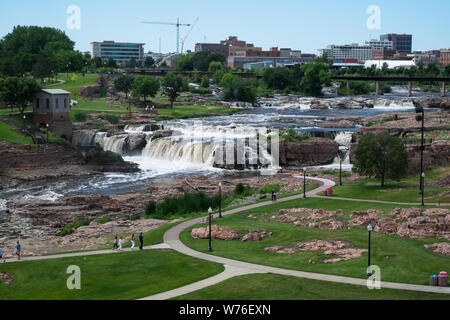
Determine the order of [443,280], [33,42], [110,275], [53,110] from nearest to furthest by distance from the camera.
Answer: [443,280]
[110,275]
[53,110]
[33,42]

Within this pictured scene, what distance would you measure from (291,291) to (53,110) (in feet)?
221

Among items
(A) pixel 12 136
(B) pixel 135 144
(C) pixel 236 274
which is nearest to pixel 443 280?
(C) pixel 236 274

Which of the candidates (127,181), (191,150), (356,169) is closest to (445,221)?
(356,169)

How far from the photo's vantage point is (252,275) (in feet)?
103

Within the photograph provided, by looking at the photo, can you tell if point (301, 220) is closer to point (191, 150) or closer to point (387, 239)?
point (387, 239)

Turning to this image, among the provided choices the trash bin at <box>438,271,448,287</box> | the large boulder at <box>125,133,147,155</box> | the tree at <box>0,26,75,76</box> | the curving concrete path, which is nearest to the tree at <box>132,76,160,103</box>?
the tree at <box>0,26,75,76</box>

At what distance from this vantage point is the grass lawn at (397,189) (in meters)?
49.2

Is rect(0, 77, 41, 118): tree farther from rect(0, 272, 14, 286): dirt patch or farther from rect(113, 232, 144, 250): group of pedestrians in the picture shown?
rect(0, 272, 14, 286): dirt patch

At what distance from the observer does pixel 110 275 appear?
33219mm

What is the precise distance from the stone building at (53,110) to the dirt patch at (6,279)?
184ft

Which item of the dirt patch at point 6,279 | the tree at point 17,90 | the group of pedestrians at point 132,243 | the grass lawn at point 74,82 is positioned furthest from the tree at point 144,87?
the dirt patch at point 6,279

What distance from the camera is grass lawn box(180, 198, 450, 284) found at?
31.6 m

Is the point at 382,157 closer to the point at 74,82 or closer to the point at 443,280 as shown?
the point at 443,280

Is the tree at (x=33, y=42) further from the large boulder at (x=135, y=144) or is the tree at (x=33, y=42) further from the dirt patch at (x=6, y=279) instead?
the dirt patch at (x=6, y=279)
